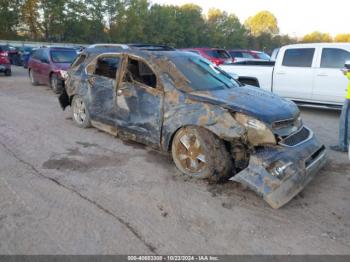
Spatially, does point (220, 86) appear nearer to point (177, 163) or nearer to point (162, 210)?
point (177, 163)

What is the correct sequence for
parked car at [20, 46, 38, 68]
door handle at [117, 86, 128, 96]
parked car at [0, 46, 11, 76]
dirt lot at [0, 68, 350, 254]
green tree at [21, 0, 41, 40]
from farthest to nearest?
1. green tree at [21, 0, 41, 40]
2. parked car at [20, 46, 38, 68]
3. parked car at [0, 46, 11, 76]
4. door handle at [117, 86, 128, 96]
5. dirt lot at [0, 68, 350, 254]

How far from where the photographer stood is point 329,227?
337cm

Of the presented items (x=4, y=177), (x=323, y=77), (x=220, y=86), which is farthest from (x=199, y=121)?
(x=323, y=77)

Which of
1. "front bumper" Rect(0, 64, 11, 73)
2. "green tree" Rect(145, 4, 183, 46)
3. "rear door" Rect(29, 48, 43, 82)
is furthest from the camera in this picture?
"green tree" Rect(145, 4, 183, 46)

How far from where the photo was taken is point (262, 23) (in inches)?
3408

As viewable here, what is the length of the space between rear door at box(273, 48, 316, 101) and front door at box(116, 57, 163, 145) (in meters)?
5.45

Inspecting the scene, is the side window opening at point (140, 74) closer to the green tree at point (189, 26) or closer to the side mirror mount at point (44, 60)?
the side mirror mount at point (44, 60)

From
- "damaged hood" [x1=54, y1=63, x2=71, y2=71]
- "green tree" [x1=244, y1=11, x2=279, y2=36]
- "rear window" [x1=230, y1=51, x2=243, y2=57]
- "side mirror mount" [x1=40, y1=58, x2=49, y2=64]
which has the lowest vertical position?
"damaged hood" [x1=54, y1=63, x2=71, y2=71]

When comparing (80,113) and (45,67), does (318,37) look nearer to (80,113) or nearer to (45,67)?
(45,67)

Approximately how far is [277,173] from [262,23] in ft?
296

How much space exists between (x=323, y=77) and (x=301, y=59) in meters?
0.82

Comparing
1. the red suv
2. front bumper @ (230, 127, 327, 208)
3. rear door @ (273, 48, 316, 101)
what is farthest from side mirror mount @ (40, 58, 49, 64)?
front bumper @ (230, 127, 327, 208)

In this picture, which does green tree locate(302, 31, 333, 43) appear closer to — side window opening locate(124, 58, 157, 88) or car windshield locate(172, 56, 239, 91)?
car windshield locate(172, 56, 239, 91)

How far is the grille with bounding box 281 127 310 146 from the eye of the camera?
4137mm
